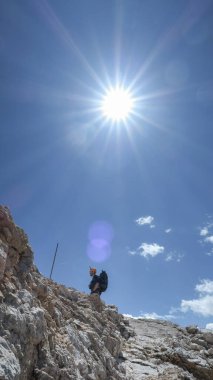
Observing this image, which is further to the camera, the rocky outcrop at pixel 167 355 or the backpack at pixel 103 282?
the backpack at pixel 103 282

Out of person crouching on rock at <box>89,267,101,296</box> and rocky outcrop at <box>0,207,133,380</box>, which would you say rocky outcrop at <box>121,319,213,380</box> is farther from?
person crouching on rock at <box>89,267,101,296</box>

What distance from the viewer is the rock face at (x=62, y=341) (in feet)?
26.9

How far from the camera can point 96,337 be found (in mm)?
13867

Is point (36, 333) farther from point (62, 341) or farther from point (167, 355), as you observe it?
point (167, 355)

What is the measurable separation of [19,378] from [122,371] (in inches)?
309

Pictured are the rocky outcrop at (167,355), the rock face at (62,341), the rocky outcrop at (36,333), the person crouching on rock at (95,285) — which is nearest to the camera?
the rocky outcrop at (36,333)

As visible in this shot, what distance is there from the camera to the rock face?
26.9ft

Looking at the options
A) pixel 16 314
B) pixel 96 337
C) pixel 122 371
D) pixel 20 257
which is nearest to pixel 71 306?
pixel 96 337

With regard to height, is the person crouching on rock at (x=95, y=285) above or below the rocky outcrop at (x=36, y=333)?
above

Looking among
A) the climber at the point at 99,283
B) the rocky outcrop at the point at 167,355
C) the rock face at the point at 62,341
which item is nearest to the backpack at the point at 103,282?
the climber at the point at 99,283

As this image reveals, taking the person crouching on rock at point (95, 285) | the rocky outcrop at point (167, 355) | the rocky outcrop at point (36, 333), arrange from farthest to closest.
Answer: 1. the person crouching on rock at point (95, 285)
2. the rocky outcrop at point (167, 355)
3. the rocky outcrop at point (36, 333)

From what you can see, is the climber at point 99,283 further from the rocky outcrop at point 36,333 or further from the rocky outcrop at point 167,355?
the rocky outcrop at point 36,333

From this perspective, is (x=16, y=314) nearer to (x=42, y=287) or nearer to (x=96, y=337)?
(x=42, y=287)

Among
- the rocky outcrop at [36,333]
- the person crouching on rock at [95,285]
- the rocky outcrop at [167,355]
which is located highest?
the person crouching on rock at [95,285]
